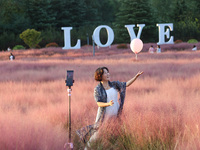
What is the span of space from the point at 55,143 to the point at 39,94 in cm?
478

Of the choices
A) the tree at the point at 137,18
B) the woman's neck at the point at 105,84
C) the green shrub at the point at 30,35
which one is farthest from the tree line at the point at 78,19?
the woman's neck at the point at 105,84

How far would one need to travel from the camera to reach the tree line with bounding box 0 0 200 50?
43969 mm

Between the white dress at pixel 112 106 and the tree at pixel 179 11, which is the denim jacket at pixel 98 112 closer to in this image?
the white dress at pixel 112 106

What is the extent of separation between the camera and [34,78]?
12.4 m

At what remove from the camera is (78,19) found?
172 ft

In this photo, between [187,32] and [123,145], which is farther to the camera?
[187,32]

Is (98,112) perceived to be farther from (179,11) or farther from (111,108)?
(179,11)

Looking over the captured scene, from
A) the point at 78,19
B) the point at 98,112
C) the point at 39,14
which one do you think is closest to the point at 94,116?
the point at 98,112

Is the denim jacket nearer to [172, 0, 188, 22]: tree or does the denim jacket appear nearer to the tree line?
the tree line

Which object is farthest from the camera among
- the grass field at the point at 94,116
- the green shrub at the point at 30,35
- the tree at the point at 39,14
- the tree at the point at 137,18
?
the tree at the point at 39,14

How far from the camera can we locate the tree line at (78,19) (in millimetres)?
43969

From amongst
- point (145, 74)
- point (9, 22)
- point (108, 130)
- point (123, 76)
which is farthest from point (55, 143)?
point (9, 22)

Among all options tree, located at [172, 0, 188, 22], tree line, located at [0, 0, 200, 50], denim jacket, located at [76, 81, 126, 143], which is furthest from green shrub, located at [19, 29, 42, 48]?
denim jacket, located at [76, 81, 126, 143]

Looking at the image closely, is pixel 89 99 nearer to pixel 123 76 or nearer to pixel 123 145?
pixel 123 145
